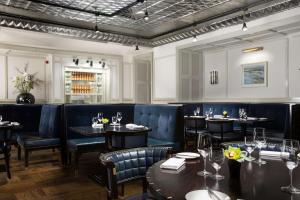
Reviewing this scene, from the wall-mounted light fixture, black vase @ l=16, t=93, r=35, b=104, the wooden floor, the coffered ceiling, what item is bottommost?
the wooden floor

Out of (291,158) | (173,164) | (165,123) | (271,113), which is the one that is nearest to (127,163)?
(173,164)

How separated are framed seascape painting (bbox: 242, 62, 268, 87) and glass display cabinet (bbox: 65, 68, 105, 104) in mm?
4998

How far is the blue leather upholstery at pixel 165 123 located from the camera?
13.6 ft

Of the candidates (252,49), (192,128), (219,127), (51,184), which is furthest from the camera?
(252,49)

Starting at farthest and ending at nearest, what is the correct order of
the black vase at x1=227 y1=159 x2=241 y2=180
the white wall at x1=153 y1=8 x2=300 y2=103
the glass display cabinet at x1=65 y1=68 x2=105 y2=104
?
1. the glass display cabinet at x1=65 y1=68 x2=105 y2=104
2. the white wall at x1=153 y1=8 x2=300 y2=103
3. the black vase at x1=227 y1=159 x2=241 y2=180

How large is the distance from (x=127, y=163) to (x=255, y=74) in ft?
20.6

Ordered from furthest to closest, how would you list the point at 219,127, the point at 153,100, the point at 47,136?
1. the point at 153,100
2. the point at 219,127
3. the point at 47,136

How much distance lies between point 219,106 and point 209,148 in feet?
18.6

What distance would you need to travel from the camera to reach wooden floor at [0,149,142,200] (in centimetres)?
316

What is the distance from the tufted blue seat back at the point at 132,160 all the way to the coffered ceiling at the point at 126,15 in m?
3.77

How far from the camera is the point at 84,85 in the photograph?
9297mm

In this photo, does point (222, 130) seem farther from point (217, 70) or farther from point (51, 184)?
point (217, 70)

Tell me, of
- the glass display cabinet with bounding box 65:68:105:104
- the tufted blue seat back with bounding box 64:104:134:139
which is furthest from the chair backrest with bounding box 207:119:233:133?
the glass display cabinet with bounding box 65:68:105:104

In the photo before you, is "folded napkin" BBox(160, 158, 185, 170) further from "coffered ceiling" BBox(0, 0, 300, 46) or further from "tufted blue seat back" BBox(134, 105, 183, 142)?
"coffered ceiling" BBox(0, 0, 300, 46)
